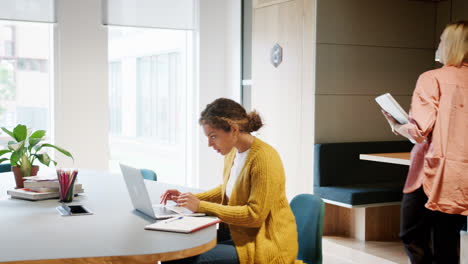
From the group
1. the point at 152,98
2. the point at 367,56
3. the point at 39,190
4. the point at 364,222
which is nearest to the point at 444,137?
the point at 364,222

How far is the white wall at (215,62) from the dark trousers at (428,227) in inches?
149

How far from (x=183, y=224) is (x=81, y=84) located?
4393mm

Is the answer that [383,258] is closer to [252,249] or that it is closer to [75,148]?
[252,249]

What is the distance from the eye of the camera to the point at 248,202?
102 inches

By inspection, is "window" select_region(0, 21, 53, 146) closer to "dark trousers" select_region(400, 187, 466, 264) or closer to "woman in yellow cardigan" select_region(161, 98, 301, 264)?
"woman in yellow cardigan" select_region(161, 98, 301, 264)

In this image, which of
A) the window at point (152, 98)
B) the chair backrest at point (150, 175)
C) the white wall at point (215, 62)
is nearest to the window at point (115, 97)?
the window at point (152, 98)

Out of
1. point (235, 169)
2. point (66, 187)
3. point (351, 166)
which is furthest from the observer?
point (351, 166)

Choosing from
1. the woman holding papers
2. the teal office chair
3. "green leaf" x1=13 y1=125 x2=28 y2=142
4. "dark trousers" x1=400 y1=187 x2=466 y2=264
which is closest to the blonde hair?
the woman holding papers

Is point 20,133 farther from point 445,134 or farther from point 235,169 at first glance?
point 445,134

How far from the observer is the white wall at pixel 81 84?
6.34 metres

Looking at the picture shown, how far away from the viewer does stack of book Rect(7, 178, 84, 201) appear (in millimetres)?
3096

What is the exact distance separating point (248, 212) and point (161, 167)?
17.0 feet

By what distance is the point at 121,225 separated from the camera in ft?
7.97

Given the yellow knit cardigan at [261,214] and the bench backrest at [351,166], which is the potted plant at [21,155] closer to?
the yellow knit cardigan at [261,214]
